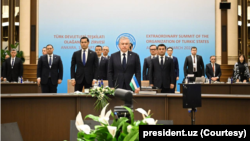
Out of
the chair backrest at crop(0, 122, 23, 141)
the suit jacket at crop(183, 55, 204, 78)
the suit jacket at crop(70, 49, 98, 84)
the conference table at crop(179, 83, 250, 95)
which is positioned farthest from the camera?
the suit jacket at crop(183, 55, 204, 78)

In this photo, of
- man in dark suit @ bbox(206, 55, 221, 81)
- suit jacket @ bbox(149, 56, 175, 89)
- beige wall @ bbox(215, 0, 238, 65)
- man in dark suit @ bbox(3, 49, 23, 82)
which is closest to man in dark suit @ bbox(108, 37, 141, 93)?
suit jacket @ bbox(149, 56, 175, 89)

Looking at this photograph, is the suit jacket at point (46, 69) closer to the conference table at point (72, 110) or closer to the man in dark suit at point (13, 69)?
the conference table at point (72, 110)

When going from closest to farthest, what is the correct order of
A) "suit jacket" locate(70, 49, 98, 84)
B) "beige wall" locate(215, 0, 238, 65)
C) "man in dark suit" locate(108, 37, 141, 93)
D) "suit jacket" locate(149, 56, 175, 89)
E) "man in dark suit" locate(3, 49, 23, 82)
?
1. "man in dark suit" locate(108, 37, 141, 93)
2. "suit jacket" locate(70, 49, 98, 84)
3. "suit jacket" locate(149, 56, 175, 89)
4. "man in dark suit" locate(3, 49, 23, 82)
5. "beige wall" locate(215, 0, 238, 65)

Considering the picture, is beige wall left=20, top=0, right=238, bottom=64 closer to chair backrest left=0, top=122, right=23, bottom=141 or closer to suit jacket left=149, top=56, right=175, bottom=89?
suit jacket left=149, top=56, right=175, bottom=89

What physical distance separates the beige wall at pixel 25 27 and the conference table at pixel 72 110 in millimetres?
8204

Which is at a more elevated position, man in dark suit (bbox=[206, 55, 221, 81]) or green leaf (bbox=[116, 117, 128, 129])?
man in dark suit (bbox=[206, 55, 221, 81])

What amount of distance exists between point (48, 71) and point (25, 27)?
5.92 m

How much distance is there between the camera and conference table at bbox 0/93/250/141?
14.0 ft

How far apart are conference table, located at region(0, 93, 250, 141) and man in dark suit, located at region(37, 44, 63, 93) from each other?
2.51 meters

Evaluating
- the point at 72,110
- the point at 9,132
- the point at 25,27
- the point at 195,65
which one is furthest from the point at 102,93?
the point at 25,27

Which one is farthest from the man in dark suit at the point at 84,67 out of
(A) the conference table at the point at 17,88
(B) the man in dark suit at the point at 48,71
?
(A) the conference table at the point at 17,88

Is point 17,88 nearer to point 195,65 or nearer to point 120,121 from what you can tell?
point 195,65

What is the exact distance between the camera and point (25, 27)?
1220 cm

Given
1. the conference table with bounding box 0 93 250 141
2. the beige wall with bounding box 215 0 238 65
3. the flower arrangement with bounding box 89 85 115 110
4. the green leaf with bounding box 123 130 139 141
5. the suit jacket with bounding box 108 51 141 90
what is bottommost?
the conference table with bounding box 0 93 250 141
